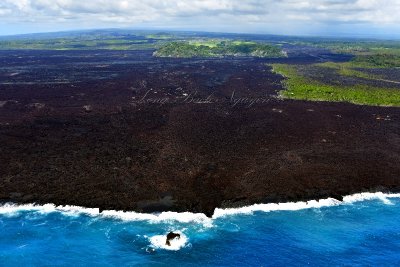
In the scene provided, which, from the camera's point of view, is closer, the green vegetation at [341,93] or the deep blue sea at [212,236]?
the deep blue sea at [212,236]

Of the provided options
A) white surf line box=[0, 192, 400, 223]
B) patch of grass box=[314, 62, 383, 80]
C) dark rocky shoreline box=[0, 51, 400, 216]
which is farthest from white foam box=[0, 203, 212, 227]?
patch of grass box=[314, 62, 383, 80]

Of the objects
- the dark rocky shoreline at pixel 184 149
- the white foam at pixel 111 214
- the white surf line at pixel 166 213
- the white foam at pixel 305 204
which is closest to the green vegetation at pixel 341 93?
the dark rocky shoreline at pixel 184 149

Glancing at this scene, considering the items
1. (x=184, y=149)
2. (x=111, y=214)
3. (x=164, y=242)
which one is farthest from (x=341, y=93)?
(x=164, y=242)

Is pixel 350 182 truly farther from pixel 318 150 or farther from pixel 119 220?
pixel 119 220

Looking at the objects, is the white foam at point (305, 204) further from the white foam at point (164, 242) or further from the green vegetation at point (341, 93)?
the green vegetation at point (341, 93)

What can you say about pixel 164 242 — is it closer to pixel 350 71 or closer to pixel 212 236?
pixel 212 236

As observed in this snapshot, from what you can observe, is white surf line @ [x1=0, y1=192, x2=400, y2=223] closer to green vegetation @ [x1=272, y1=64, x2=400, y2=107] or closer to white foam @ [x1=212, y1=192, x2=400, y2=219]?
white foam @ [x1=212, y1=192, x2=400, y2=219]
